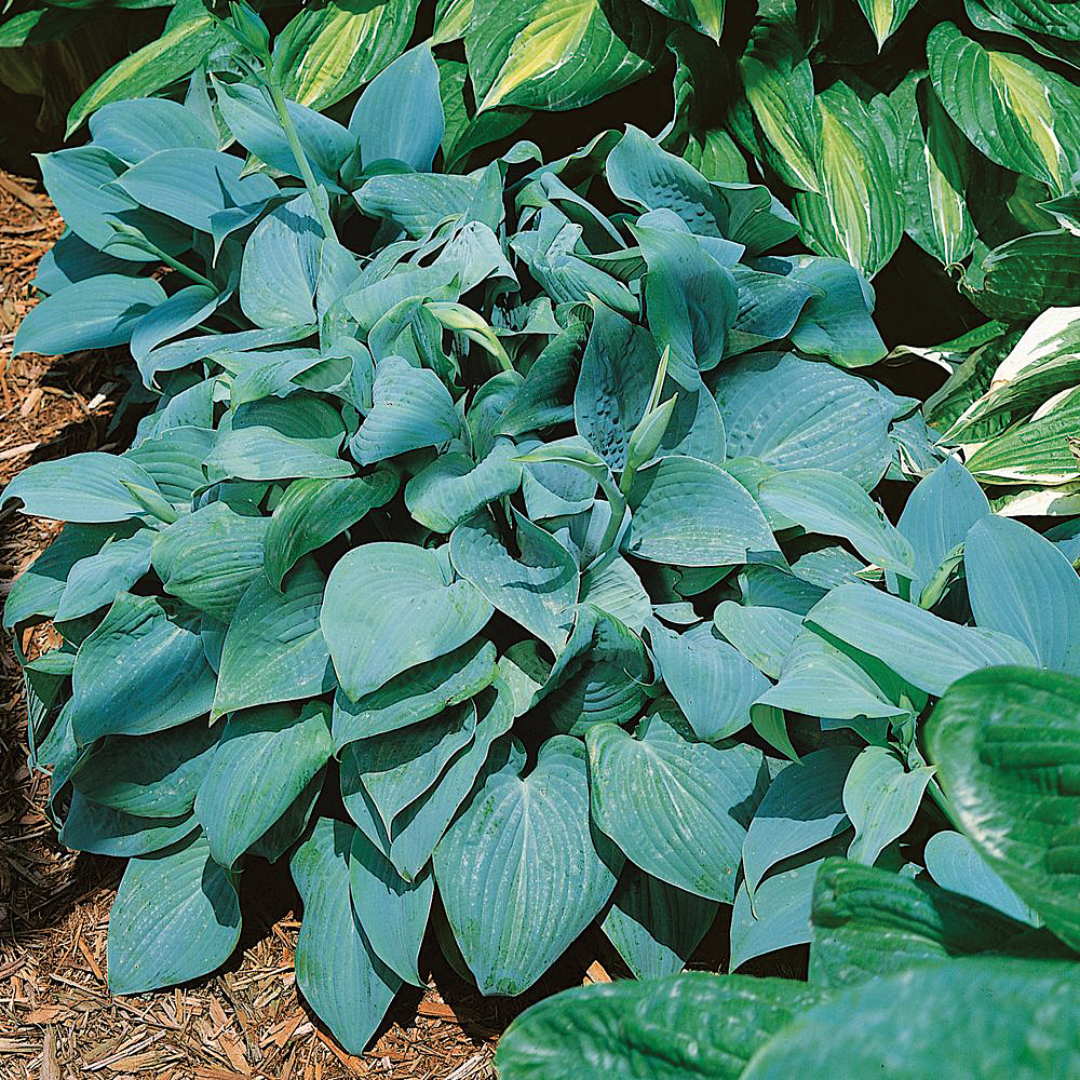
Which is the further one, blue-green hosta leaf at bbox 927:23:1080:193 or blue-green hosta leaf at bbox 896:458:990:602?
blue-green hosta leaf at bbox 927:23:1080:193

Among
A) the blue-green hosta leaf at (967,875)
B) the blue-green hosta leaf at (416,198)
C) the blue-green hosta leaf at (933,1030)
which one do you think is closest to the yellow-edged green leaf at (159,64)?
the blue-green hosta leaf at (416,198)

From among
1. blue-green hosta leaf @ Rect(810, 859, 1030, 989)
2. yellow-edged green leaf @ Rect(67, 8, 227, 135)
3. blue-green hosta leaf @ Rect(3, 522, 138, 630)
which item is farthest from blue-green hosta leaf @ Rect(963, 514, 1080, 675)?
yellow-edged green leaf @ Rect(67, 8, 227, 135)

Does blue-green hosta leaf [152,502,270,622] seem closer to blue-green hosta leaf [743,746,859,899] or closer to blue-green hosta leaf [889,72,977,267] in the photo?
blue-green hosta leaf [743,746,859,899]

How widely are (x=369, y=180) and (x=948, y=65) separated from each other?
45.2 inches

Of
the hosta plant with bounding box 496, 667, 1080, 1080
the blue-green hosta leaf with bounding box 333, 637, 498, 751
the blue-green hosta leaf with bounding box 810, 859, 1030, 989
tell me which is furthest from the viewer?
the blue-green hosta leaf with bounding box 333, 637, 498, 751

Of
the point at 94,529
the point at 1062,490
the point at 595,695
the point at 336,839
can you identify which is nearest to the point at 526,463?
the point at 595,695

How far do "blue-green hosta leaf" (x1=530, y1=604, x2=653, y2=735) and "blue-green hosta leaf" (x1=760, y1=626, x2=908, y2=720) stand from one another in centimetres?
23

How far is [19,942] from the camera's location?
1.96 meters

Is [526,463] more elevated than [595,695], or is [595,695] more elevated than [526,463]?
[526,463]

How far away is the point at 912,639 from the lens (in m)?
1.46

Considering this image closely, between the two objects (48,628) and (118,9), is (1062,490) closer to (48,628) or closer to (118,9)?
(48,628)

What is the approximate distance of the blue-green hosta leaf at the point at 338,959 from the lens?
5.76 ft

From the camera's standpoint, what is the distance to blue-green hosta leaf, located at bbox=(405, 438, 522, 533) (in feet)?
5.50

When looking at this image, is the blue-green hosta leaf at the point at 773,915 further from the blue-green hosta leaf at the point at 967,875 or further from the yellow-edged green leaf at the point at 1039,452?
the yellow-edged green leaf at the point at 1039,452
